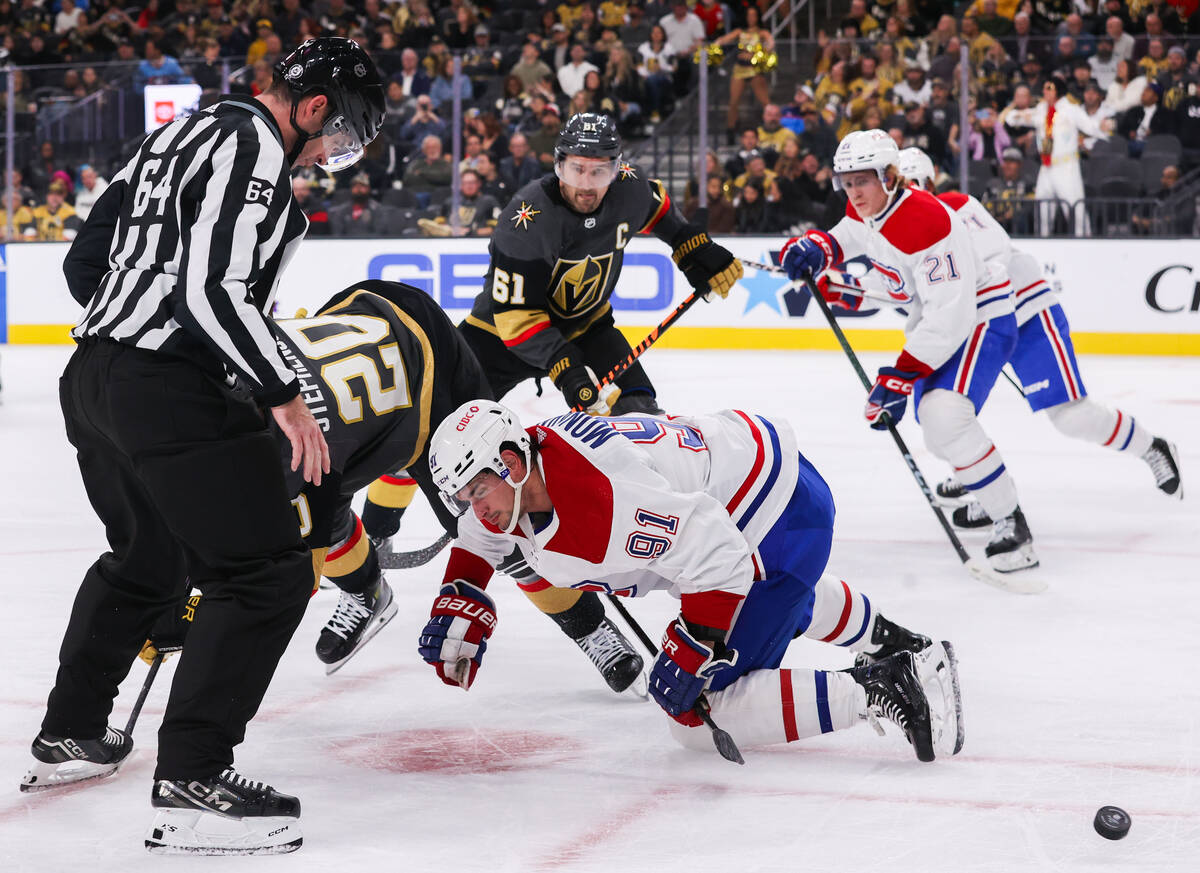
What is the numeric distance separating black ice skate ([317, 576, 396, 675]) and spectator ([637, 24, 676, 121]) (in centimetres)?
846

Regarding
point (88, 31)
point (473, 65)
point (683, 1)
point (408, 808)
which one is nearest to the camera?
point (408, 808)

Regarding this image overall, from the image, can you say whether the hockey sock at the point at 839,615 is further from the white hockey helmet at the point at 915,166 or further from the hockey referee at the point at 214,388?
the white hockey helmet at the point at 915,166

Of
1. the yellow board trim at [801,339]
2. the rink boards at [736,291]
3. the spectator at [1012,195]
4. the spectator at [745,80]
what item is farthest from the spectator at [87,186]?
the spectator at [1012,195]

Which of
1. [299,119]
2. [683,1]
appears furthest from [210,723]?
[683,1]

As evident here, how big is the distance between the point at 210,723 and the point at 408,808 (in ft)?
1.27

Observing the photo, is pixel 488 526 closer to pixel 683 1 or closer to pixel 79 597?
pixel 79 597

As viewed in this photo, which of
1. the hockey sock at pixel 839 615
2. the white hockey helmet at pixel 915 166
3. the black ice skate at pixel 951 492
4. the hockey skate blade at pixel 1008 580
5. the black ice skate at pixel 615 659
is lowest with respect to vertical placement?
the black ice skate at pixel 951 492

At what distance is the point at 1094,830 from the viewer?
2217mm

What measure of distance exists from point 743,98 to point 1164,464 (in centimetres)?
594

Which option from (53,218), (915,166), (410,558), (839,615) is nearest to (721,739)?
(839,615)

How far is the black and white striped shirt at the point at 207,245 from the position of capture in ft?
6.61

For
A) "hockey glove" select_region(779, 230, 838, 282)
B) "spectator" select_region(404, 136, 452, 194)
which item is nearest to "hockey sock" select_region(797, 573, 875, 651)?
"hockey glove" select_region(779, 230, 838, 282)

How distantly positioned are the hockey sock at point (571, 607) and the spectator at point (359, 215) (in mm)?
7728

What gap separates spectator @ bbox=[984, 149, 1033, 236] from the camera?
945 cm
